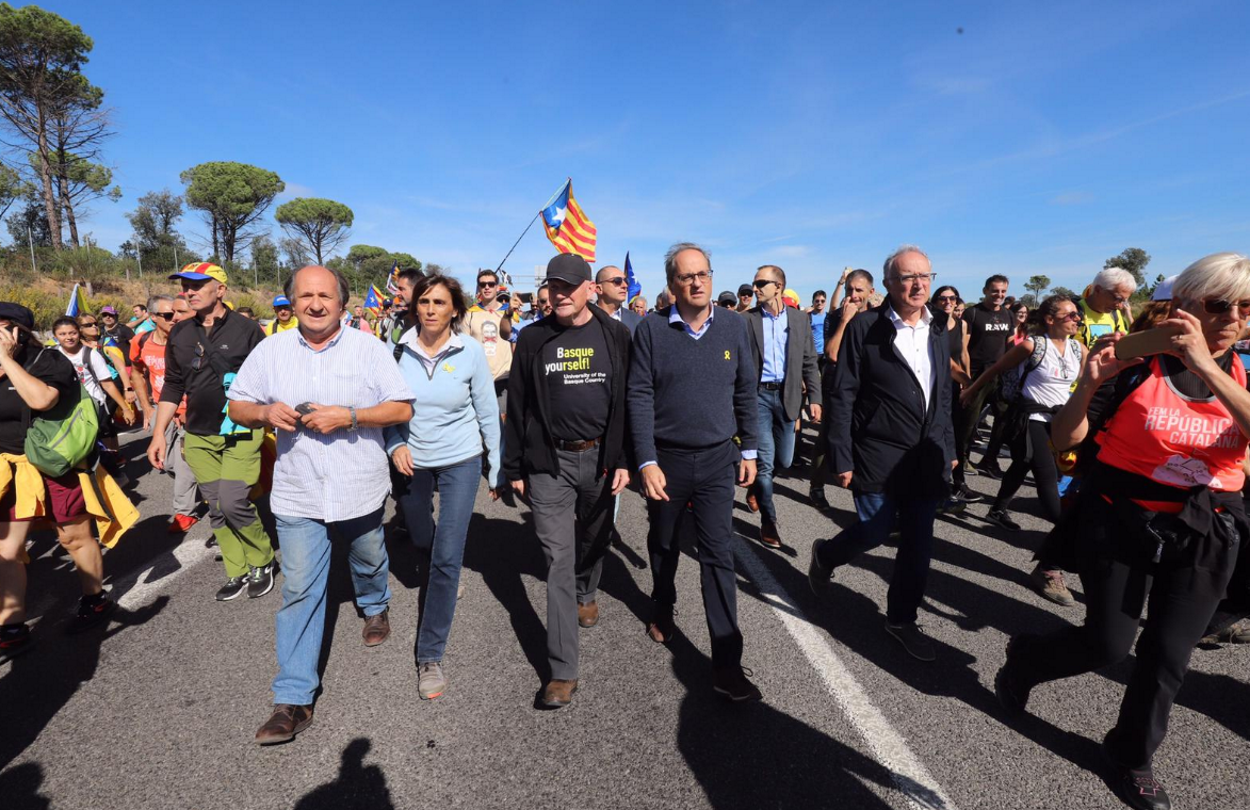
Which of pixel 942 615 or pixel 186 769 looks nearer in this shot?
pixel 186 769

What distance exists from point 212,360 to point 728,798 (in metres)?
3.95

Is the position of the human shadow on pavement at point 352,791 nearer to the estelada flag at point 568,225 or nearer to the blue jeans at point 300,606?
the blue jeans at point 300,606

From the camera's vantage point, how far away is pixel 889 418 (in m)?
3.12

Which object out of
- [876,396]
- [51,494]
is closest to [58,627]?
[51,494]

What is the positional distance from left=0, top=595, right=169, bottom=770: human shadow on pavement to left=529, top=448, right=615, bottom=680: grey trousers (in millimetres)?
2298

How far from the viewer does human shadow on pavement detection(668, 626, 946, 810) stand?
7.18 feet

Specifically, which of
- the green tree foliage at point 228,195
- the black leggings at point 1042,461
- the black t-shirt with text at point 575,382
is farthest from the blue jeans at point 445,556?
the green tree foliage at point 228,195

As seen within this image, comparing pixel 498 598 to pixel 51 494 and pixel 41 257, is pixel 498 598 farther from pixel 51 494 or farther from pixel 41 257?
pixel 41 257

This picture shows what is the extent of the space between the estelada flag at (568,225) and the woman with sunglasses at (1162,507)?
8234mm

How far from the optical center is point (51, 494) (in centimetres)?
336

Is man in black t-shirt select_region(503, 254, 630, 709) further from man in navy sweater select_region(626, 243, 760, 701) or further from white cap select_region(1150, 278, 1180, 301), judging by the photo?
white cap select_region(1150, 278, 1180, 301)

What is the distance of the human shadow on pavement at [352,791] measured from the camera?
2.19 meters

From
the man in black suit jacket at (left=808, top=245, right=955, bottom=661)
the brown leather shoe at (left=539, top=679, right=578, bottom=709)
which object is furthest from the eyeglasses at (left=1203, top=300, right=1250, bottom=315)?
the brown leather shoe at (left=539, top=679, right=578, bottom=709)

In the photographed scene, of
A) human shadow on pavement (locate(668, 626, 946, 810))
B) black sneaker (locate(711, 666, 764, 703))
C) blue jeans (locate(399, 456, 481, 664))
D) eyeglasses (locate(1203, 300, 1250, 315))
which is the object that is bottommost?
human shadow on pavement (locate(668, 626, 946, 810))
